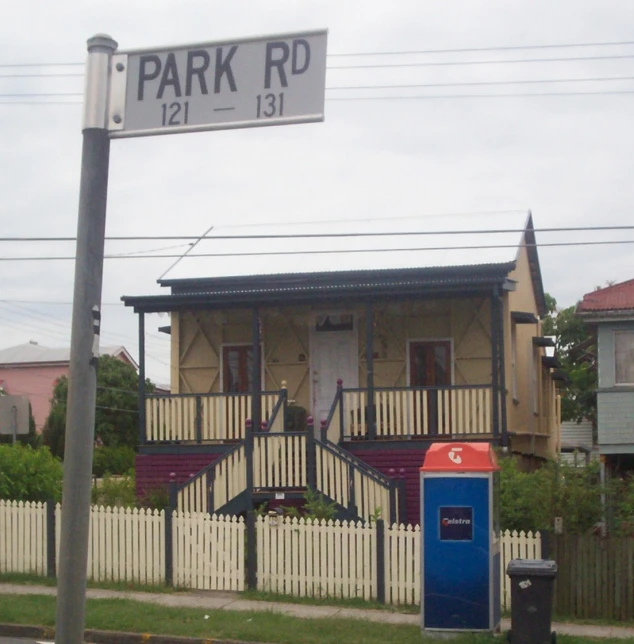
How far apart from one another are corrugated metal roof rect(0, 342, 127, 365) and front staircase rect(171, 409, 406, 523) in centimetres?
3978

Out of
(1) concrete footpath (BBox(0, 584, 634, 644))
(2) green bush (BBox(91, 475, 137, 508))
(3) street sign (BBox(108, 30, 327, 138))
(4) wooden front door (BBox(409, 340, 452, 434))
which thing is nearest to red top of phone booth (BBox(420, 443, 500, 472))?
(1) concrete footpath (BBox(0, 584, 634, 644))

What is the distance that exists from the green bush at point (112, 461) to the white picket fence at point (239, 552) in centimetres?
2511

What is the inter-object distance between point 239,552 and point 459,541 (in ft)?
13.9

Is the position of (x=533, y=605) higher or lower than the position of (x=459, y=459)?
lower

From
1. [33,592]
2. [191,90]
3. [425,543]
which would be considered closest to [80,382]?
[191,90]

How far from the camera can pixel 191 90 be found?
5875mm

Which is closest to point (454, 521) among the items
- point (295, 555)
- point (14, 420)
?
point (295, 555)

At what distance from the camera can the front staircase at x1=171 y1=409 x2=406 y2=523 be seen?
17578mm

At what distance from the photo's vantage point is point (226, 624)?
12.6 m

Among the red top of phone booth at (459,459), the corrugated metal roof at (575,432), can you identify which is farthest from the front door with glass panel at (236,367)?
the corrugated metal roof at (575,432)

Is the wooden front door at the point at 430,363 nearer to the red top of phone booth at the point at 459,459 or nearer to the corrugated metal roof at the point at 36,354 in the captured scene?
the red top of phone booth at the point at 459,459

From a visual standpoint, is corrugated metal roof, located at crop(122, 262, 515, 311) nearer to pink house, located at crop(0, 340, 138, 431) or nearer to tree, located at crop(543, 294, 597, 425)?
tree, located at crop(543, 294, 597, 425)

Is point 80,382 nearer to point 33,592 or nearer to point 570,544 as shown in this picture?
point 570,544

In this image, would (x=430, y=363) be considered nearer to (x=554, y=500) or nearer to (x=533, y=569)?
(x=554, y=500)
